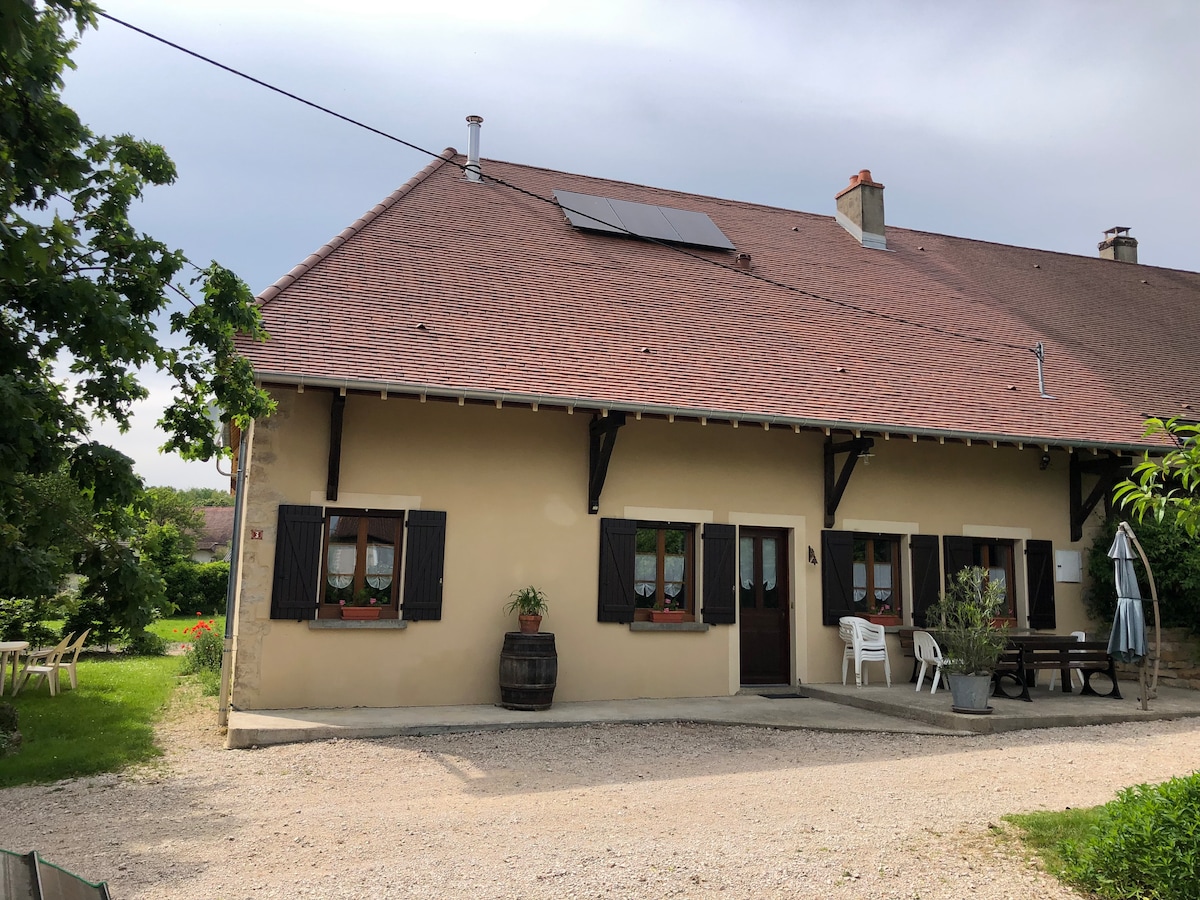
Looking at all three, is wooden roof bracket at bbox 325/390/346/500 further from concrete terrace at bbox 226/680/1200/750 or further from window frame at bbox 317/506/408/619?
concrete terrace at bbox 226/680/1200/750

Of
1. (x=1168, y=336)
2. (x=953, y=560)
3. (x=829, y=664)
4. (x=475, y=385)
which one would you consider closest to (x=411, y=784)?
(x=475, y=385)

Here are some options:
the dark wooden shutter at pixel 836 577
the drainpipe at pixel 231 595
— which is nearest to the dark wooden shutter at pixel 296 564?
the drainpipe at pixel 231 595

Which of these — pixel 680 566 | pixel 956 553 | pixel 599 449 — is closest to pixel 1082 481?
pixel 956 553

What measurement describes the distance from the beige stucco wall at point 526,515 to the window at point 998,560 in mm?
384

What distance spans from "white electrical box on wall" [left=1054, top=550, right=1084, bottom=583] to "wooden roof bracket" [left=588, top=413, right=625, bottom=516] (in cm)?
612

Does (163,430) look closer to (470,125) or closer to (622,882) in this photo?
(622,882)

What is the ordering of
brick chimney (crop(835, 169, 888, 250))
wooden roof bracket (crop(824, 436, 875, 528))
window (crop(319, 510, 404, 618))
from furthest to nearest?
brick chimney (crop(835, 169, 888, 250))
wooden roof bracket (crop(824, 436, 875, 528))
window (crop(319, 510, 404, 618))

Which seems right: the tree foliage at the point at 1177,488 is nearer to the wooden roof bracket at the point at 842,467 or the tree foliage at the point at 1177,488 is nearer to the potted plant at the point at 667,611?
the potted plant at the point at 667,611

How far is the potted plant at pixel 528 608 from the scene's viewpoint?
8.74 m

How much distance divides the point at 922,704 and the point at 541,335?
216 inches

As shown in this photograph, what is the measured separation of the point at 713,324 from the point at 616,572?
11.7ft

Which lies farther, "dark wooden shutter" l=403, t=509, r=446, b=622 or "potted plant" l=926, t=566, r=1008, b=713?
"dark wooden shutter" l=403, t=509, r=446, b=622

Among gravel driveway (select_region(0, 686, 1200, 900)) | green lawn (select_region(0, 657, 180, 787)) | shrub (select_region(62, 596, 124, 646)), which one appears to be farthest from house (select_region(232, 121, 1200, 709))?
shrub (select_region(62, 596, 124, 646))

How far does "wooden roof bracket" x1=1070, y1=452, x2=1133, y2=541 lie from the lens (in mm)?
11336
